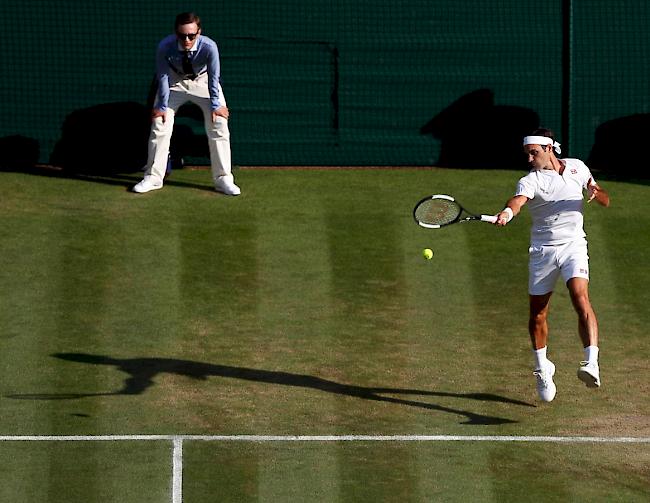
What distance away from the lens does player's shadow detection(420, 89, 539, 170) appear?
2130 centimetres

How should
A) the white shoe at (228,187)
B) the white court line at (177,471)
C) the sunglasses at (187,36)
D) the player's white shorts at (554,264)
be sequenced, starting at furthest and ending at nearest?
the white shoe at (228,187) < the sunglasses at (187,36) < the player's white shorts at (554,264) < the white court line at (177,471)

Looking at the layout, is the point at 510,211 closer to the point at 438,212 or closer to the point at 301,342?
the point at 438,212

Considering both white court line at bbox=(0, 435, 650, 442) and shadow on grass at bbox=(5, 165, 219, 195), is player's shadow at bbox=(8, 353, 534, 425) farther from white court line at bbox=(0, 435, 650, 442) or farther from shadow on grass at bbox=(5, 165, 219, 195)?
shadow on grass at bbox=(5, 165, 219, 195)

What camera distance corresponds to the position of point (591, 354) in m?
12.7

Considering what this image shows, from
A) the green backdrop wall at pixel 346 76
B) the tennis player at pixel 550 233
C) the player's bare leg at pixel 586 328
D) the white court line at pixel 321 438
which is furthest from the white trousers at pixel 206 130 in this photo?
the white court line at pixel 321 438

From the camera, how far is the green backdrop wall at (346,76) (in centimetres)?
2080

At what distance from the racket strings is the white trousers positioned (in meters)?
6.38

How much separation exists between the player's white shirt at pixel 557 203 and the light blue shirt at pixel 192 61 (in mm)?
6505

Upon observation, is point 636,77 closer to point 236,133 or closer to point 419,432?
point 236,133

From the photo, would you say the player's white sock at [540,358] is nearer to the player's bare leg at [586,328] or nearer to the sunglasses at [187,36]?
the player's bare leg at [586,328]

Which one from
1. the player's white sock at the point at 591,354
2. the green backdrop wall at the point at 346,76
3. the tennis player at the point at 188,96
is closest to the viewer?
the player's white sock at the point at 591,354

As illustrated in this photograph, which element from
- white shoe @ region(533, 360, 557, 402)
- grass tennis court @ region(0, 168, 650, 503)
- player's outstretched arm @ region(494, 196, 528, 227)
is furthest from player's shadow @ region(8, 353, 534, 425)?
player's outstretched arm @ region(494, 196, 528, 227)

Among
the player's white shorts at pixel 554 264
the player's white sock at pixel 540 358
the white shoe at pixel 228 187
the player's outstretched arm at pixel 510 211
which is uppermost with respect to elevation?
the player's outstretched arm at pixel 510 211

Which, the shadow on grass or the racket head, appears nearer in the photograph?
the racket head
